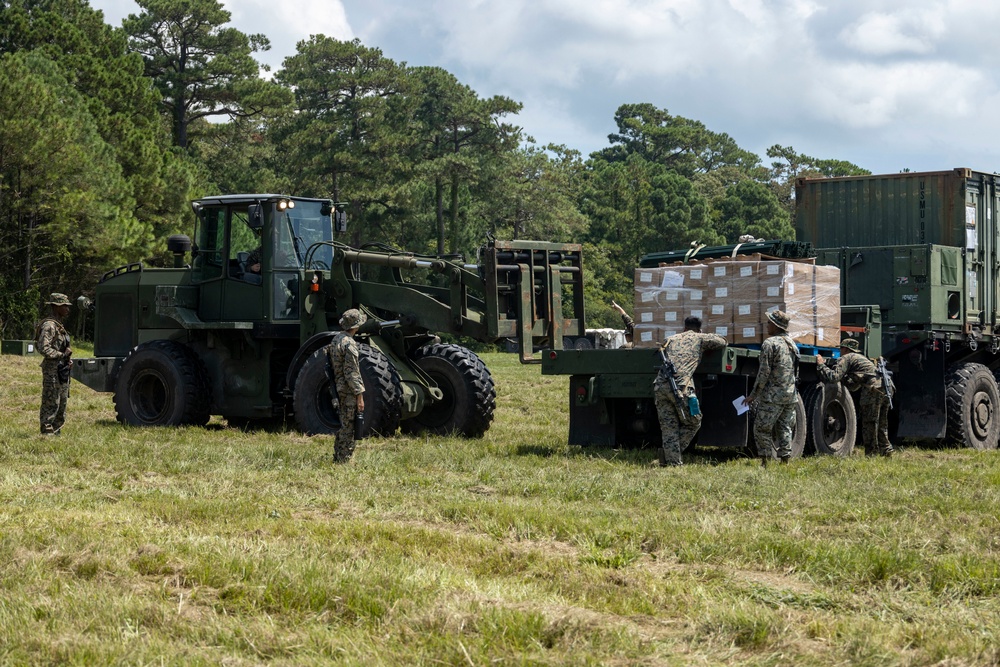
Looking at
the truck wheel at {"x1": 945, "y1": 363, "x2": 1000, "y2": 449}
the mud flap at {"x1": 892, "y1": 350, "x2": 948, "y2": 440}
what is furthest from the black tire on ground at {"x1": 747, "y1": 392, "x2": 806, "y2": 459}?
the truck wheel at {"x1": 945, "y1": 363, "x2": 1000, "y2": 449}

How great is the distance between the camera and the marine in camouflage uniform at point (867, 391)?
14.9 meters

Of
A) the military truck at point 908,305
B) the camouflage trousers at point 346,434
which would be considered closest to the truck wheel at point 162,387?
the camouflage trousers at point 346,434

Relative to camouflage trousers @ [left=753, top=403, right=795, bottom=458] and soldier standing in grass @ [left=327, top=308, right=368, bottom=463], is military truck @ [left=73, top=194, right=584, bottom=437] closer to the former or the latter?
soldier standing in grass @ [left=327, top=308, right=368, bottom=463]

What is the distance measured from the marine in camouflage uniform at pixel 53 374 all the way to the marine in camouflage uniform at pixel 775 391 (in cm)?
795

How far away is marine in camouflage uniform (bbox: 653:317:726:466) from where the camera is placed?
43.1 feet

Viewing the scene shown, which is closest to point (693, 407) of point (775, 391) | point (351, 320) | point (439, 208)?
point (775, 391)

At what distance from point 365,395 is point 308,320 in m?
2.25

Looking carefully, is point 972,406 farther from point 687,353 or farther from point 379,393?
point 379,393

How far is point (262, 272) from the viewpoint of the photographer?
17062 mm

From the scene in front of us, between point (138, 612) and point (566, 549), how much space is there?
2.97 meters

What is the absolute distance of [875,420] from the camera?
50.1 feet

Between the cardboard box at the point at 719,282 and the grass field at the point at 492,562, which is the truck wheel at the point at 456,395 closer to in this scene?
the grass field at the point at 492,562

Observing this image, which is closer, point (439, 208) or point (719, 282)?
point (719, 282)

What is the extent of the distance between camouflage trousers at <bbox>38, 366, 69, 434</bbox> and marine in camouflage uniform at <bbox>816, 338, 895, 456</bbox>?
8.68 m
